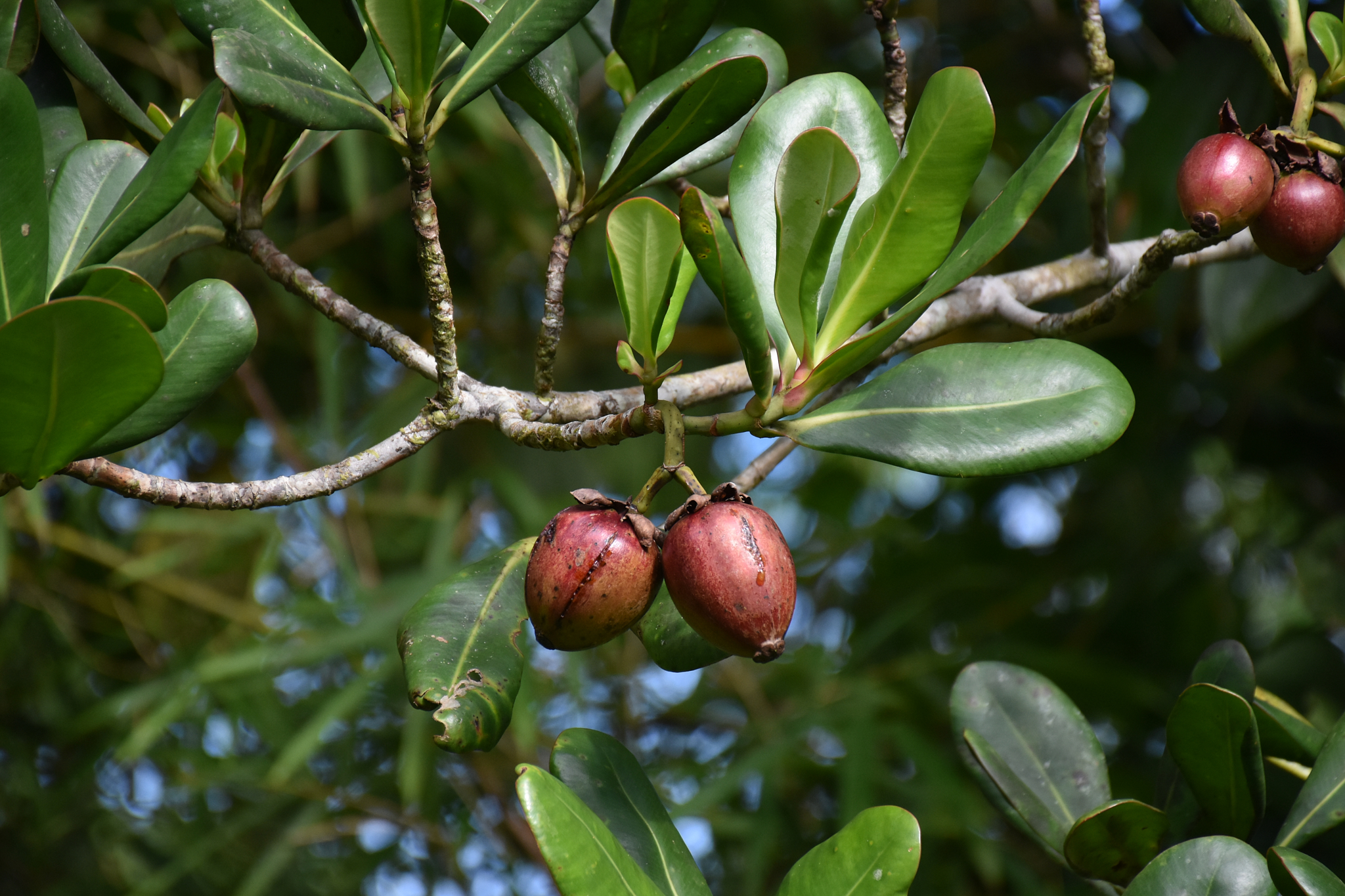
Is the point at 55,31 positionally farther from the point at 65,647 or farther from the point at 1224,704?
the point at 65,647

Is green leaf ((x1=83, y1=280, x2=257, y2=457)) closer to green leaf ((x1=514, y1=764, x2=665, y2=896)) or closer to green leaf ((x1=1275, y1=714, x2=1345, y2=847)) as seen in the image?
green leaf ((x1=514, y1=764, x2=665, y2=896))

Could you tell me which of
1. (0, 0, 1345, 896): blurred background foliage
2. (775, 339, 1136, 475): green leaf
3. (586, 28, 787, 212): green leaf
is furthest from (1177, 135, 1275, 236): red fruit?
(0, 0, 1345, 896): blurred background foliage

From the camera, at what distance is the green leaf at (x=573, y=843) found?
18.4 inches

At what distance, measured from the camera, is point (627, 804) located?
59 cm

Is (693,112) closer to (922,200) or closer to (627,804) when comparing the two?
(922,200)

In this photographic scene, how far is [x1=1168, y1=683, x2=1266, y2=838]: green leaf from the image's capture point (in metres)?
0.59

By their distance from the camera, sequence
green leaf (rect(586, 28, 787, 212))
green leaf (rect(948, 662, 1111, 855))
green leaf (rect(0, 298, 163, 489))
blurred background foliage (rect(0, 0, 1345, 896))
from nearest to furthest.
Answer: green leaf (rect(0, 298, 163, 489)), green leaf (rect(586, 28, 787, 212)), green leaf (rect(948, 662, 1111, 855)), blurred background foliage (rect(0, 0, 1345, 896))

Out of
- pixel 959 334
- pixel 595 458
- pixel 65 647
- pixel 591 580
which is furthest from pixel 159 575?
pixel 591 580

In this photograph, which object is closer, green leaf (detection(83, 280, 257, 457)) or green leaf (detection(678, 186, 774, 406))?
green leaf (detection(678, 186, 774, 406))

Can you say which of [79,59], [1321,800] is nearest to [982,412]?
[1321,800]

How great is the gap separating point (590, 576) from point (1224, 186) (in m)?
0.44

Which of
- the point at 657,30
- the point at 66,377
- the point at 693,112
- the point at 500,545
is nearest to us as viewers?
the point at 66,377

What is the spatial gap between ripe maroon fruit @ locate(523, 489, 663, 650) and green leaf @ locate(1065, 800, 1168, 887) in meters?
0.31

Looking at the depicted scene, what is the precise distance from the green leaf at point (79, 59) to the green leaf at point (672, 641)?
473 millimetres
